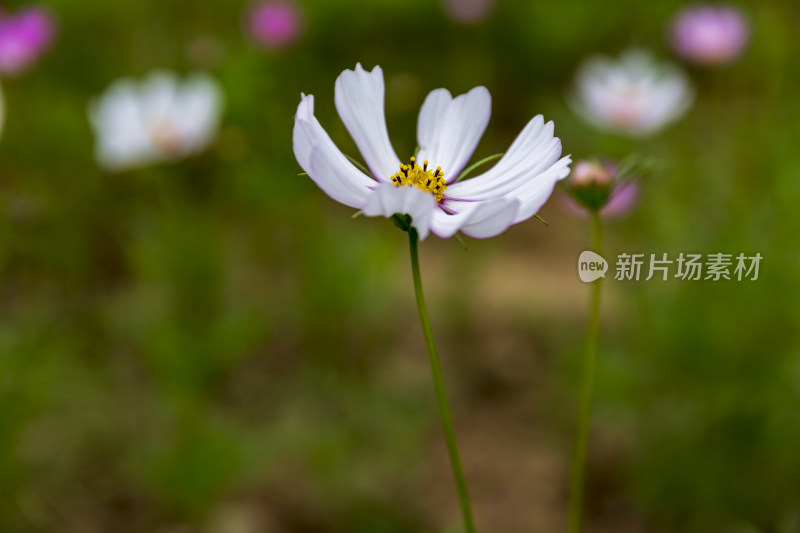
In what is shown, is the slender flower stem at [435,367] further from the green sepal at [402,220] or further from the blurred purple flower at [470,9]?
the blurred purple flower at [470,9]

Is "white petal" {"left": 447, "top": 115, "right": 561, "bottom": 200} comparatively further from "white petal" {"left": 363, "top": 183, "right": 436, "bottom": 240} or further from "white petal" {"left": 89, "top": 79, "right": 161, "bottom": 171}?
"white petal" {"left": 89, "top": 79, "right": 161, "bottom": 171}

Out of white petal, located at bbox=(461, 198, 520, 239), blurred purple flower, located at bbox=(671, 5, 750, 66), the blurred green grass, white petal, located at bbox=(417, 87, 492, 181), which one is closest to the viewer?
white petal, located at bbox=(461, 198, 520, 239)

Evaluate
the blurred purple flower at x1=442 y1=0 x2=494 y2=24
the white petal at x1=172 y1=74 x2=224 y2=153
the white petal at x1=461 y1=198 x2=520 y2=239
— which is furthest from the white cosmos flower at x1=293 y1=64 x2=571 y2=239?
the blurred purple flower at x1=442 y1=0 x2=494 y2=24

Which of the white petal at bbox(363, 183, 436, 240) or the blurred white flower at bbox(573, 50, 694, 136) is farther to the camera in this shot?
the blurred white flower at bbox(573, 50, 694, 136)

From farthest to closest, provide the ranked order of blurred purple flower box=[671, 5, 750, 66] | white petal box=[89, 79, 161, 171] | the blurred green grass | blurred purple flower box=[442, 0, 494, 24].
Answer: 1. blurred purple flower box=[442, 0, 494, 24]
2. blurred purple flower box=[671, 5, 750, 66]
3. white petal box=[89, 79, 161, 171]
4. the blurred green grass

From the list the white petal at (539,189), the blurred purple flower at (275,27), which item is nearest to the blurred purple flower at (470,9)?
the blurred purple flower at (275,27)

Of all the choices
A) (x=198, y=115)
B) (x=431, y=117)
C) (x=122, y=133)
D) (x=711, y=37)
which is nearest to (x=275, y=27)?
(x=198, y=115)

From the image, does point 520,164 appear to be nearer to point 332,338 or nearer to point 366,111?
point 366,111
